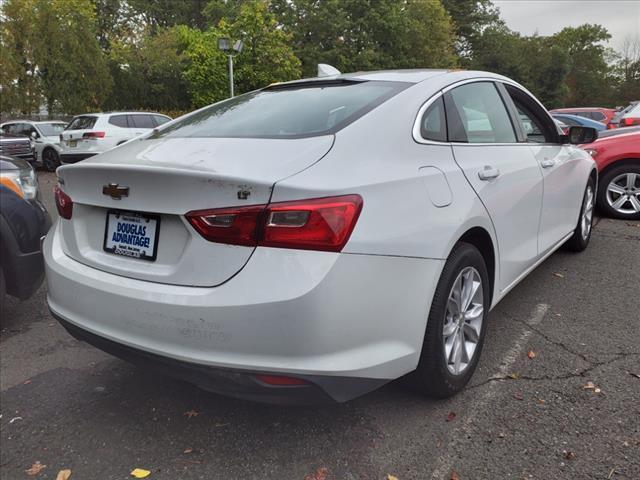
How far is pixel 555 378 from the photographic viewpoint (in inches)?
109

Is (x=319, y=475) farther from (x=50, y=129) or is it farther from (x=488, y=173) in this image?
(x=50, y=129)

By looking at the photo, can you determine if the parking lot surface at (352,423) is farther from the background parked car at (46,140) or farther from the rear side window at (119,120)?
the background parked car at (46,140)

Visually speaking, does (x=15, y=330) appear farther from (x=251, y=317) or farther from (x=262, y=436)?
(x=251, y=317)

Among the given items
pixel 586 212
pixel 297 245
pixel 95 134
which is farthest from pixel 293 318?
pixel 95 134

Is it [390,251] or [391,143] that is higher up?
[391,143]

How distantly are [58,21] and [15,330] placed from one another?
20.5 metres

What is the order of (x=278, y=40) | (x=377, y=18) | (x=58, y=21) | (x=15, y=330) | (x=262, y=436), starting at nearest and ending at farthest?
1. (x=262, y=436)
2. (x=15, y=330)
3. (x=58, y=21)
4. (x=278, y=40)
5. (x=377, y=18)

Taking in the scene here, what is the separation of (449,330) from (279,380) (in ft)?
3.13

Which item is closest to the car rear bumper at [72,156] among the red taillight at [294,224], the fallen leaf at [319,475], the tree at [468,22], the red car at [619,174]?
the red car at [619,174]

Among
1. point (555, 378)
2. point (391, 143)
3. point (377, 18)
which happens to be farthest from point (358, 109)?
point (377, 18)

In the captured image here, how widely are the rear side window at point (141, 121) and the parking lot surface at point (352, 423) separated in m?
11.4

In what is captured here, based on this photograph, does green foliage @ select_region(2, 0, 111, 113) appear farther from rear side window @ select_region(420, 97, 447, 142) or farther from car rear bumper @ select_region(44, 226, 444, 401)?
car rear bumper @ select_region(44, 226, 444, 401)

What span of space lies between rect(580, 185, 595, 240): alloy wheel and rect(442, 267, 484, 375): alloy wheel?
273 centimetres

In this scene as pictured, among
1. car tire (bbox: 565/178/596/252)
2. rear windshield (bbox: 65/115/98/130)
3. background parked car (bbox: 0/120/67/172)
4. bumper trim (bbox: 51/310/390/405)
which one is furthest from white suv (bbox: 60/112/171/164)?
bumper trim (bbox: 51/310/390/405)
